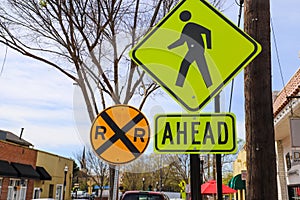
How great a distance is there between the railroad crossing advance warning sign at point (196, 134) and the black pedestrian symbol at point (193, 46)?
0.93ft

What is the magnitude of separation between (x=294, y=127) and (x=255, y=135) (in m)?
4.41

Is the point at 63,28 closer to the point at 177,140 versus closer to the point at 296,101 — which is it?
the point at 296,101

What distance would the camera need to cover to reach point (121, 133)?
2951mm

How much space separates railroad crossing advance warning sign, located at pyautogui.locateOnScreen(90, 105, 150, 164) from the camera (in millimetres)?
2922

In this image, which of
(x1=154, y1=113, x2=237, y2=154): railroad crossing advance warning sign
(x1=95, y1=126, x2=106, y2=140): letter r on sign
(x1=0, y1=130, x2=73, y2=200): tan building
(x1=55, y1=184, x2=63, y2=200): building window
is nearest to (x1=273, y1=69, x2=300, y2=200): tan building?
(x1=154, y1=113, x2=237, y2=154): railroad crossing advance warning sign

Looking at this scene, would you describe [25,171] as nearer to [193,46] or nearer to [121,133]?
[121,133]

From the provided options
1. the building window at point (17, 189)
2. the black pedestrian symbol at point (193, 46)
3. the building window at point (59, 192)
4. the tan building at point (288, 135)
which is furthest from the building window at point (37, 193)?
the black pedestrian symbol at point (193, 46)

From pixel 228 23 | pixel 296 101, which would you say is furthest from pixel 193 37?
pixel 296 101

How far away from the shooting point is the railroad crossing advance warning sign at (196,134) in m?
2.53

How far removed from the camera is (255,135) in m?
3.23

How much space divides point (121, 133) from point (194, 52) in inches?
35.2

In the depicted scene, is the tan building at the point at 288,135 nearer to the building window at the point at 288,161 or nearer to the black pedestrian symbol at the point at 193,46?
the building window at the point at 288,161

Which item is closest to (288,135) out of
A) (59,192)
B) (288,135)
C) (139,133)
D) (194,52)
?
(288,135)

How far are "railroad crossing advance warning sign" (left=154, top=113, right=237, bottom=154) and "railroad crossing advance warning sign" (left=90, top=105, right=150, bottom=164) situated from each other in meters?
0.39
